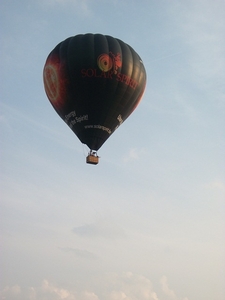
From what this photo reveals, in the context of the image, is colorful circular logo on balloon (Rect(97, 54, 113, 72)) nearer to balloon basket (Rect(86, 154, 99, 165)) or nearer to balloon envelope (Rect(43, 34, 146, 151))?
balloon envelope (Rect(43, 34, 146, 151))

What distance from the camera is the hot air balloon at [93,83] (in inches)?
1522

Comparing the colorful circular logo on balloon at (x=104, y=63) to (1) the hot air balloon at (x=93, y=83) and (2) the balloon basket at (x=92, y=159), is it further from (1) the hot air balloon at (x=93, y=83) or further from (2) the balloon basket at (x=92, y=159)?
(2) the balloon basket at (x=92, y=159)

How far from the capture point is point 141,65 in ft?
136

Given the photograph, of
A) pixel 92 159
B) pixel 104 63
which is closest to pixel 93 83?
pixel 104 63

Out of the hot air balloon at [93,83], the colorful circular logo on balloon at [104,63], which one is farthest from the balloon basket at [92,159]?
the colorful circular logo on balloon at [104,63]

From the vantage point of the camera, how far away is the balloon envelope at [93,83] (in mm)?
38656

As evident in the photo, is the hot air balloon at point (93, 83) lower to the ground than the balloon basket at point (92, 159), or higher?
higher

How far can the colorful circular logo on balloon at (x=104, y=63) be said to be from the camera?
38.6m

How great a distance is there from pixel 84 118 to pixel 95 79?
3.34 meters

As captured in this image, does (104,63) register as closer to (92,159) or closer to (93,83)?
(93,83)

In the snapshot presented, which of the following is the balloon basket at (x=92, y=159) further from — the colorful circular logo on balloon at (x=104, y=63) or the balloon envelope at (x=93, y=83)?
the colorful circular logo on balloon at (x=104, y=63)

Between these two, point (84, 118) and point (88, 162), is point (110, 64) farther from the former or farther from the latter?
point (88, 162)

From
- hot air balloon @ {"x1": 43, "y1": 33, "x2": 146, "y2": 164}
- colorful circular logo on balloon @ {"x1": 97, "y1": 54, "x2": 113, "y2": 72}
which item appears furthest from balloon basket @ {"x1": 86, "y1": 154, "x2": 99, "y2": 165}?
colorful circular logo on balloon @ {"x1": 97, "y1": 54, "x2": 113, "y2": 72}

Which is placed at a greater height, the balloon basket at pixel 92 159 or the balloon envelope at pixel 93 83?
the balloon envelope at pixel 93 83
